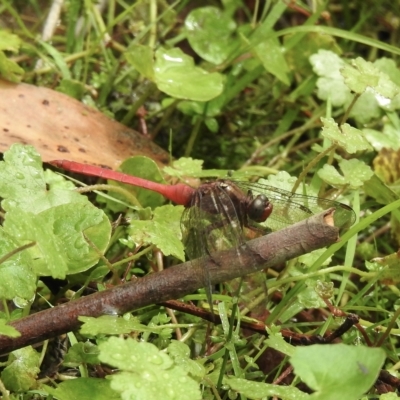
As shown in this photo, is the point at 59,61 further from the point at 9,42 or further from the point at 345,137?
the point at 345,137

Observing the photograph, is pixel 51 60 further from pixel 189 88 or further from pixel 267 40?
pixel 267 40

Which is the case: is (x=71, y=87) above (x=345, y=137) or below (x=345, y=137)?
below

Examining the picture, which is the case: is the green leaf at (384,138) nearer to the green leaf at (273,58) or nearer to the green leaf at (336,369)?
the green leaf at (273,58)

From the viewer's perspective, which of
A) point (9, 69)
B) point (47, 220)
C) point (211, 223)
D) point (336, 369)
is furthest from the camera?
point (9, 69)

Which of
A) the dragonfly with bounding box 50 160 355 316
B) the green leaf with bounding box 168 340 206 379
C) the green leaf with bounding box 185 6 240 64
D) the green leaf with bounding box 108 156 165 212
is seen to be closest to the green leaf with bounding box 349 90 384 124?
the green leaf with bounding box 185 6 240 64

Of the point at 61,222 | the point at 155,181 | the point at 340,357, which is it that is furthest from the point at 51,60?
the point at 340,357

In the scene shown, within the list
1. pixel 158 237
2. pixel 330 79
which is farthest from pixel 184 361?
pixel 330 79

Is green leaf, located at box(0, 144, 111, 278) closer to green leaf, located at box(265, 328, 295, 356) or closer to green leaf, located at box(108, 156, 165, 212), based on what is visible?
green leaf, located at box(108, 156, 165, 212)

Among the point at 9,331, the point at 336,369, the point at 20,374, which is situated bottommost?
the point at 20,374
